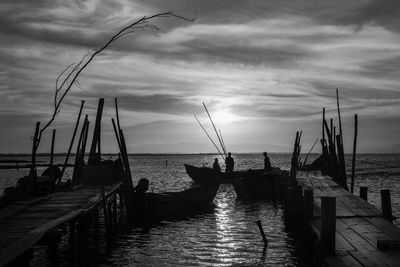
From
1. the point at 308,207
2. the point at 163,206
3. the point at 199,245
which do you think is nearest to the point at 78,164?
the point at 163,206

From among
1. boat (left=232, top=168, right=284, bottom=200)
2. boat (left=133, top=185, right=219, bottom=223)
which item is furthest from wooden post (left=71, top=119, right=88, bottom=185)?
boat (left=232, top=168, right=284, bottom=200)

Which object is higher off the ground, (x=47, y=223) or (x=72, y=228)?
(x=47, y=223)

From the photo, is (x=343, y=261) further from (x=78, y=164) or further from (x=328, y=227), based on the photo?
(x=78, y=164)

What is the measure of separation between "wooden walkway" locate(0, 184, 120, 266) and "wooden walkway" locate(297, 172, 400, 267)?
19.2 feet

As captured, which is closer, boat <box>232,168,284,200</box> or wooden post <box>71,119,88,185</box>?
wooden post <box>71,119,88,185</box>

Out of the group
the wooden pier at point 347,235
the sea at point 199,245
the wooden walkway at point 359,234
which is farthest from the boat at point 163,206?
the wooden walkway at point 359,234

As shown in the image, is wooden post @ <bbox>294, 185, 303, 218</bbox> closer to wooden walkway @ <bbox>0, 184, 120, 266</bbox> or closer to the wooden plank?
the wooden plank

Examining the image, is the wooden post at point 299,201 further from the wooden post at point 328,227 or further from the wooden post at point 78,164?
the wooden post at point 78,164

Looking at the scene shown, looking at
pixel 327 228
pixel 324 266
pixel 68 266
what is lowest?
pixel 68 266

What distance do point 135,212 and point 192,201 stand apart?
10.3 feet

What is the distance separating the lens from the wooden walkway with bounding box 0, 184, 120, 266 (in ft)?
27.8

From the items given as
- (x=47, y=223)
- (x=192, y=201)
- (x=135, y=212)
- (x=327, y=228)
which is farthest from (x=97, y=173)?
A: (x=327, y=228)

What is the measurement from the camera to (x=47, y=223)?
10547mm

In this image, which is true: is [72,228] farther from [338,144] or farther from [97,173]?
[338,144]
